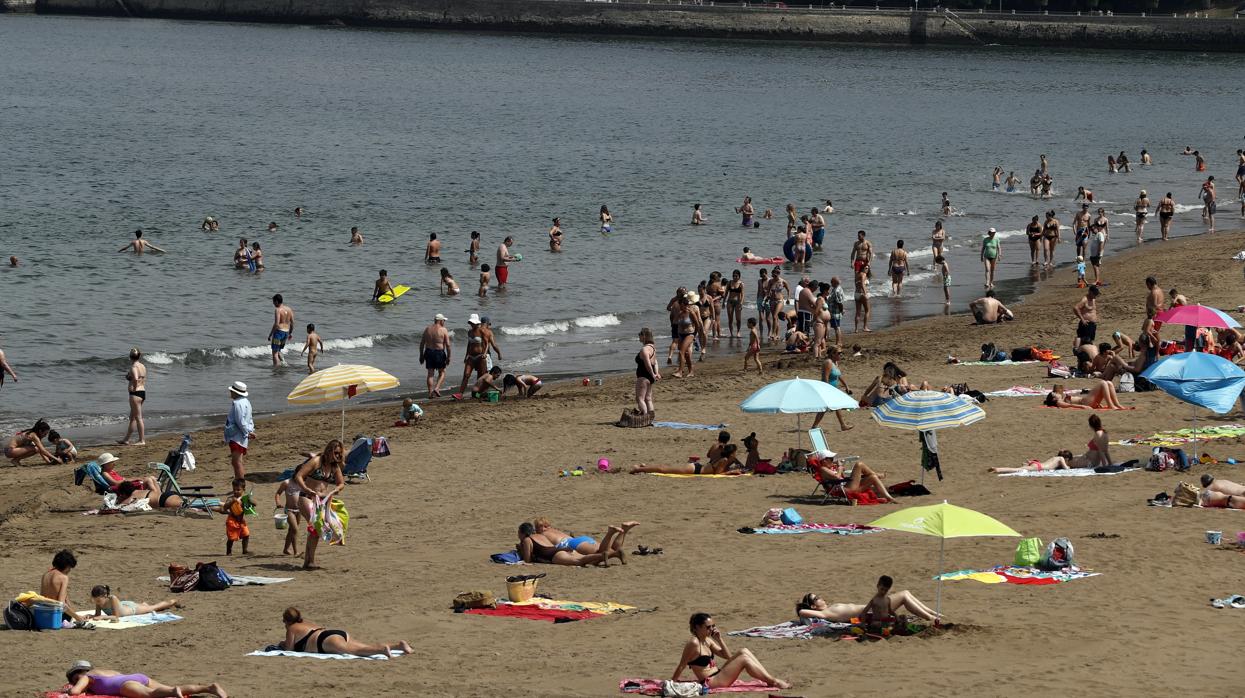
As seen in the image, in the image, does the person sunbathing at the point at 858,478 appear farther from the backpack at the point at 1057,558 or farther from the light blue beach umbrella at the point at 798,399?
the backpack at the point at 1057,558

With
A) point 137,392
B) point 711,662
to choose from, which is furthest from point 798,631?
point 137,392

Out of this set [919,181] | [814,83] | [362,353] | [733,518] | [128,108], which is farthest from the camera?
[814,83]

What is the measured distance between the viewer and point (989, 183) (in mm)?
53844

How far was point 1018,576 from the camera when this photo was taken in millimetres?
13062

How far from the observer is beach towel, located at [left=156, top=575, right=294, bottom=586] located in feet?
44.8

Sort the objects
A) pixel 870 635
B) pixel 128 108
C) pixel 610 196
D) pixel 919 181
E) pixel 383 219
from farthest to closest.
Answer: pixel 128 108
pixel 919 181
pixel 610 196
pixel 383 219
pixel 870 635

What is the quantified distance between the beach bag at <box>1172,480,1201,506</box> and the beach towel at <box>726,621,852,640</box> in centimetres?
503

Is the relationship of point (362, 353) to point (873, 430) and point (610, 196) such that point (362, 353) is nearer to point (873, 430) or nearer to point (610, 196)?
point (873, 430)

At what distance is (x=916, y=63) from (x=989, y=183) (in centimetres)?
5090

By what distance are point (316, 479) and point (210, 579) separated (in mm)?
1499

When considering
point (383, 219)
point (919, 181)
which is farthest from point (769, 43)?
point (383, 219)

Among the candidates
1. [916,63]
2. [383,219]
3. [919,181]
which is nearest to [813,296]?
[383,219]

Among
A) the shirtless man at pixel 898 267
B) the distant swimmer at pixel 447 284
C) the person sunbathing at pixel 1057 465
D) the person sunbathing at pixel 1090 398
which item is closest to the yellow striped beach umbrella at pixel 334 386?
the person sunbathing at pixel 1057 465

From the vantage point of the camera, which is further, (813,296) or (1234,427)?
(813,296)
